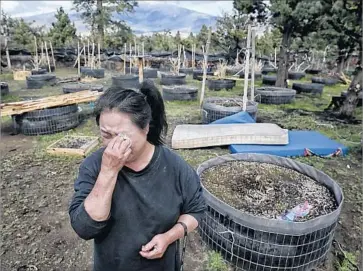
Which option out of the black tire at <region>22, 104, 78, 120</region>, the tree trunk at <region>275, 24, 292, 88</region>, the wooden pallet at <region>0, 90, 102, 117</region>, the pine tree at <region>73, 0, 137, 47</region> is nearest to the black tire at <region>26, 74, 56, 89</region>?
the wooden pallet at <region>0, 90, 102, 117</region>

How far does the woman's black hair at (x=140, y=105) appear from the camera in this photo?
3.41 ft

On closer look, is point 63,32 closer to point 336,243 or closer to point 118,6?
point 118,6

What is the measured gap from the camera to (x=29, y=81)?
971 cm

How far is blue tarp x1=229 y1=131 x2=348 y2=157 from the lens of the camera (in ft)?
14.0

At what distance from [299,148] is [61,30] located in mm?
16616

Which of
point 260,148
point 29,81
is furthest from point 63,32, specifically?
point 260,148

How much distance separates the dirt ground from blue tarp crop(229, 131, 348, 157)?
171 millimetres

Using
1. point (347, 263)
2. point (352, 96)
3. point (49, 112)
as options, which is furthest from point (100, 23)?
point (347, 263)

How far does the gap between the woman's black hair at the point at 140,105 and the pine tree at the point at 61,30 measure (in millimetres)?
17507

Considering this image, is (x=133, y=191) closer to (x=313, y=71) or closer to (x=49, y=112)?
(x=49, y=112)

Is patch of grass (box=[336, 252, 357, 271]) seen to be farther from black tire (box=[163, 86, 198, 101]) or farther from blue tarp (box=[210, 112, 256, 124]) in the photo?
black tire (box=[163, 86, 198, 101])


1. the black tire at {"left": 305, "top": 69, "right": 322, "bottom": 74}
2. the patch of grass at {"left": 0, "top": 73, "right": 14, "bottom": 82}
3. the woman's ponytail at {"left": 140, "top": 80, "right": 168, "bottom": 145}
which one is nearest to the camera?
the woman's ponytail at {"left": 140, "top": 80, "right": 168, "bottom": 145}

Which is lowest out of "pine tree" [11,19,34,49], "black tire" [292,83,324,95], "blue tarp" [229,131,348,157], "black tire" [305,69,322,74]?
"blue tarp" [229,131,348,157]

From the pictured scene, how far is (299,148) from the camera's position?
4398mm
